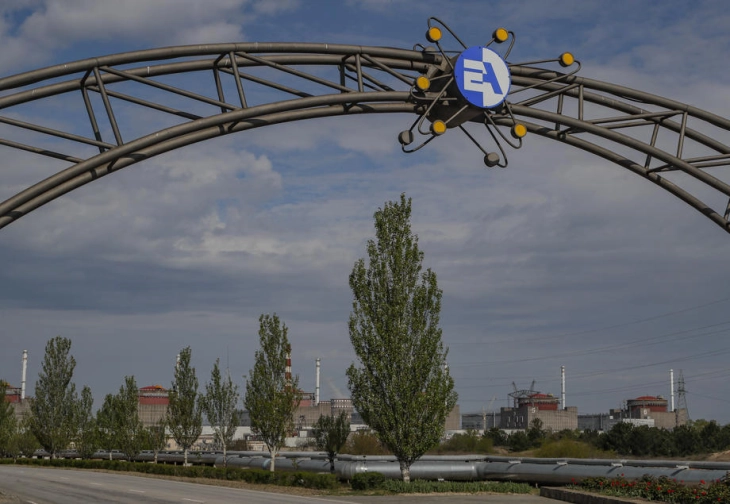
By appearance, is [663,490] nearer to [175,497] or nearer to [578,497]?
[578,497]

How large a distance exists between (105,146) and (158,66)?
1920 mm

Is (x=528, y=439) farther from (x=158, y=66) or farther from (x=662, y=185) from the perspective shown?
(x=158, y=66)

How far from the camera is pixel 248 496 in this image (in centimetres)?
3081

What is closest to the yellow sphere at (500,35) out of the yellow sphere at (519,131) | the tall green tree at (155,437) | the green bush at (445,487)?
the yellow sphere at (519,131)

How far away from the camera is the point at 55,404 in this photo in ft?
215

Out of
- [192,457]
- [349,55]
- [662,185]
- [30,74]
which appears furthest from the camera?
[192,457]

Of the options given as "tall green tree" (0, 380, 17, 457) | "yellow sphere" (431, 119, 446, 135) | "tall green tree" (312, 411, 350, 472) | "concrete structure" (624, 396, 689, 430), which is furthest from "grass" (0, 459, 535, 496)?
"concrete structure" (624, 396, 689, 430)

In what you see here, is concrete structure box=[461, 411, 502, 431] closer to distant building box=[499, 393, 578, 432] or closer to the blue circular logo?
distant building box=[499, 393, 578, 432]

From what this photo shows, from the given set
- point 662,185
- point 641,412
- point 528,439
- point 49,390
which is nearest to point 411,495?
point 662,185

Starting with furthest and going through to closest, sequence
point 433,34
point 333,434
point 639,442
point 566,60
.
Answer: point 639,442
point 333,434
point 566,60
point 433,34

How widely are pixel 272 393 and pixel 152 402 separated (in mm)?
123751

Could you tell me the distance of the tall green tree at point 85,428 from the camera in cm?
6681

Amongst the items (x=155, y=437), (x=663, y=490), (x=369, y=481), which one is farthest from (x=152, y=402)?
(x=663, y=490)

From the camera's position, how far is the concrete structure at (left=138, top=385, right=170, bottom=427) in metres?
151
